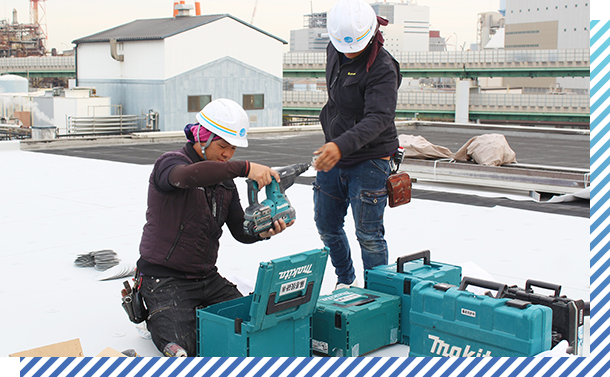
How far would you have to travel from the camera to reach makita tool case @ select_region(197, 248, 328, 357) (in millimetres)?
2624

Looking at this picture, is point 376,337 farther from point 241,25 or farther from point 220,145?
point 241,25

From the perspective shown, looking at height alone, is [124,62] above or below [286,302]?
above

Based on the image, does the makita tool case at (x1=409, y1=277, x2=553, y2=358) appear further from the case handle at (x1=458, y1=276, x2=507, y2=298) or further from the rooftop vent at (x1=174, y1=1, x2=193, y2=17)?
the rooftop vent at (x1=174, y1=1, x2=193, y2=17)

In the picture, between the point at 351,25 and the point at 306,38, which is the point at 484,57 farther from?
the point at 306,38

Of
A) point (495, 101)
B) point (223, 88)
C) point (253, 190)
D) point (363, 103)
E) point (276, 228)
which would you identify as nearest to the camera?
point (253, 190)

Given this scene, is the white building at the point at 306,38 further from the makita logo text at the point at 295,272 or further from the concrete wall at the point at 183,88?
the makita logo text at the point at 295,272

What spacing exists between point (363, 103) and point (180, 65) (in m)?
21.7

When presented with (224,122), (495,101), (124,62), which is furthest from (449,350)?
(495,101)

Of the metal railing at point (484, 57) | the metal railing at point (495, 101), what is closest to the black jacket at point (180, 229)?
the metal railing at point (484, 57)

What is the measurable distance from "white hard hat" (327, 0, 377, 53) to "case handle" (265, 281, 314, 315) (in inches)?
50.8

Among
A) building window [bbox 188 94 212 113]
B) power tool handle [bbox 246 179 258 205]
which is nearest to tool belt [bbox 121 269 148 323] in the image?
power tool handle [bbox 246 179 258 205]

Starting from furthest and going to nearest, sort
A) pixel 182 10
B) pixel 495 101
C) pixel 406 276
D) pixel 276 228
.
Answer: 1. pixel 495 101
2. pixel 182 10
3. pixel 406 276
4. pixel 276 228

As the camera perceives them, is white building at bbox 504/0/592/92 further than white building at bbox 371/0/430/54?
No

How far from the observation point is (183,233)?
2990 millimetres
